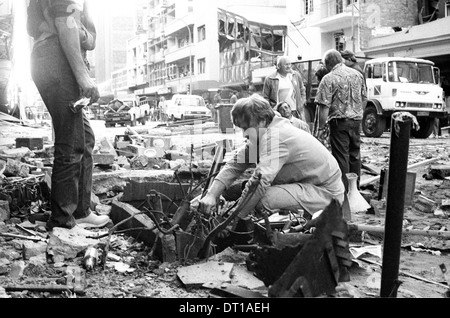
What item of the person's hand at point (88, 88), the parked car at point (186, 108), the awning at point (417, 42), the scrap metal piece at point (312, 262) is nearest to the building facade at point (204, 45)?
the parked car at point (186, 108)

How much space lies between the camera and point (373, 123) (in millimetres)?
16797

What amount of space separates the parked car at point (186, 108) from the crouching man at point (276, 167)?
26.3 m

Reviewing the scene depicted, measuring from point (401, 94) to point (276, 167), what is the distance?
14113mm

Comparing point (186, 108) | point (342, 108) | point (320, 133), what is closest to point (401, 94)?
point (320, 133)

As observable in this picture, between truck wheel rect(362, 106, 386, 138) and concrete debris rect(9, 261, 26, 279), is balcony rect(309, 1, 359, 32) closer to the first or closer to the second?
truck wheel rect(362, 106, 386, 138)

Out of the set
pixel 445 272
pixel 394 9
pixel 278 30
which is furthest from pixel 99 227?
pixel 278 30

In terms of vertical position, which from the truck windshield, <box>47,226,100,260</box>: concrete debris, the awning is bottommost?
<box>47,226,100,260</box>: concrete debris

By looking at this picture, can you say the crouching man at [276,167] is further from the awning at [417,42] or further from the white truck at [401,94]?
the awning at [417,42]

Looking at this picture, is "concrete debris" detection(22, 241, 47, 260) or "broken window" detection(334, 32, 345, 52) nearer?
"concrete debris" detection(22, 241, 47, 260)

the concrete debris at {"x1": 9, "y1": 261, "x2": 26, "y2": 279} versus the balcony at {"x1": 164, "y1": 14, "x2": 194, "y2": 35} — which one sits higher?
the balcony at {"x1": 164, "y1": 14, "x2": 194, "y2": 35}

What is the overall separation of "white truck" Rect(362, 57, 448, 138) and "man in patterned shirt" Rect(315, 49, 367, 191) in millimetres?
10428

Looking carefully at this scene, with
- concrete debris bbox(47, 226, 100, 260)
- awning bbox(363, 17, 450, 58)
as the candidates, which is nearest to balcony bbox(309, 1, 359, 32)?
awning bbox(363, 17, 450, 58)

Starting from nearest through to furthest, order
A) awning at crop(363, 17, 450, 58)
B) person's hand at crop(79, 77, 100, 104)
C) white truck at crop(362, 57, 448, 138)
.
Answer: person's hand at crop(79, 77, 100, 104) < white truck at crop(362, 57, 448, 138) < awning at crop(363, 17, 450, 58)

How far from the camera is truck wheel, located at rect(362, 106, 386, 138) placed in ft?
54.4
